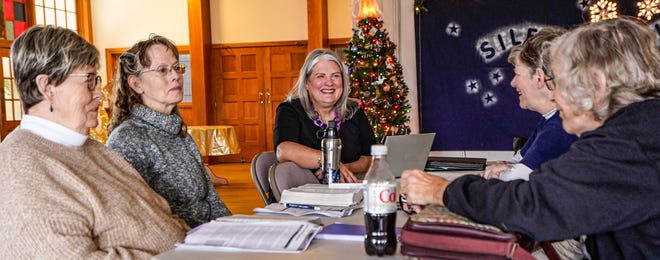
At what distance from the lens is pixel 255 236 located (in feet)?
4.38

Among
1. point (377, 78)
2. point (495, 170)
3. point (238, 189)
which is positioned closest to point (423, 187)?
point (495, 170)

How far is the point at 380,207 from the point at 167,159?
115cm

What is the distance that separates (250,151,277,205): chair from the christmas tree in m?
3.40

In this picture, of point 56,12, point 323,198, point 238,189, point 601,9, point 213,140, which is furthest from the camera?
point 56,12

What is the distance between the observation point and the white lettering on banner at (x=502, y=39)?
5.55 m

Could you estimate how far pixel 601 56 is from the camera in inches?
44.8

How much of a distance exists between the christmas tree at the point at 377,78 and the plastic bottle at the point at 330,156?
3.47 meters

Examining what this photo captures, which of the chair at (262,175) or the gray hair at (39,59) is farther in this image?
the chair at (262,175)

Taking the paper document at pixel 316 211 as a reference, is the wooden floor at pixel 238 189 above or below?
below

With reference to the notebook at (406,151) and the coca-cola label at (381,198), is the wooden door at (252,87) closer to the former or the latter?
the notebook at (406,151)

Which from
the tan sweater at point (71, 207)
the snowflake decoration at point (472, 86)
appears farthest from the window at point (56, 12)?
the tan sweater at point (71, 207)

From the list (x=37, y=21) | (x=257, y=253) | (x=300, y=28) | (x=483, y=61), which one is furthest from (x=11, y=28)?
(x=257, y=253)

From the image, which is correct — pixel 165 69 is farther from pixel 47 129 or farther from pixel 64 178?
pixel 64 178

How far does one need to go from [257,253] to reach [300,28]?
851 centimetres
